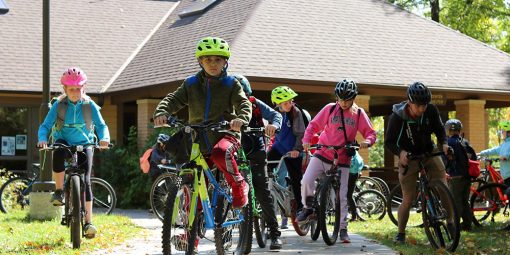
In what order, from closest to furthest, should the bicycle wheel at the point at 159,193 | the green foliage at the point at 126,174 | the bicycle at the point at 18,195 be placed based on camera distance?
1. the bicycle wheel at the point at 159,193
2. the bicycle at the point at 18,195
3. the green foliage at the point at 126,174

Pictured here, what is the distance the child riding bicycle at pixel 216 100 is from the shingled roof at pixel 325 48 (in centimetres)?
1098

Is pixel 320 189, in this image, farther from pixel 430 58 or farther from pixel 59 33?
pixel 59 33

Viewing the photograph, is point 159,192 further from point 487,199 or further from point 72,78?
point 487,199

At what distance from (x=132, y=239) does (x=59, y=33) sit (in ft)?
46.4

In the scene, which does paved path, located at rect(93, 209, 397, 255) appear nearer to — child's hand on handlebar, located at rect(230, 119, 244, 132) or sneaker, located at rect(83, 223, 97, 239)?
sneaker, located at rect(83, 223, 97, 239)

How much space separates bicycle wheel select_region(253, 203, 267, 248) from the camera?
928cm

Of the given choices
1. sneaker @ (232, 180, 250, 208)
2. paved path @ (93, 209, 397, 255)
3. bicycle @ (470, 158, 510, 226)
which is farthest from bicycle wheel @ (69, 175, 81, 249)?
bicycle @ (470, 158, 510, 226)

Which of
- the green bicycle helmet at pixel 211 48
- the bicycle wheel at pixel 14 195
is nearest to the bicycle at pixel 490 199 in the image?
the green bicycle helmet at pixel 211 48

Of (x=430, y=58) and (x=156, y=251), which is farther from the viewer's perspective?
(x=430, y=58)

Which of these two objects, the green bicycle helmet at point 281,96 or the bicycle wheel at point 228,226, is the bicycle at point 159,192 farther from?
the bicycle wheel at point 228,226

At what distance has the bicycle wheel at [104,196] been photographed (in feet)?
45.7

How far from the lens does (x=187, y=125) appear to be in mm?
7207

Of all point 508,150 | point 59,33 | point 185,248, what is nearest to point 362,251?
point 185,248

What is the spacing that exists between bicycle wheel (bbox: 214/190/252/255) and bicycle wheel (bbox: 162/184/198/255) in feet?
1.35
